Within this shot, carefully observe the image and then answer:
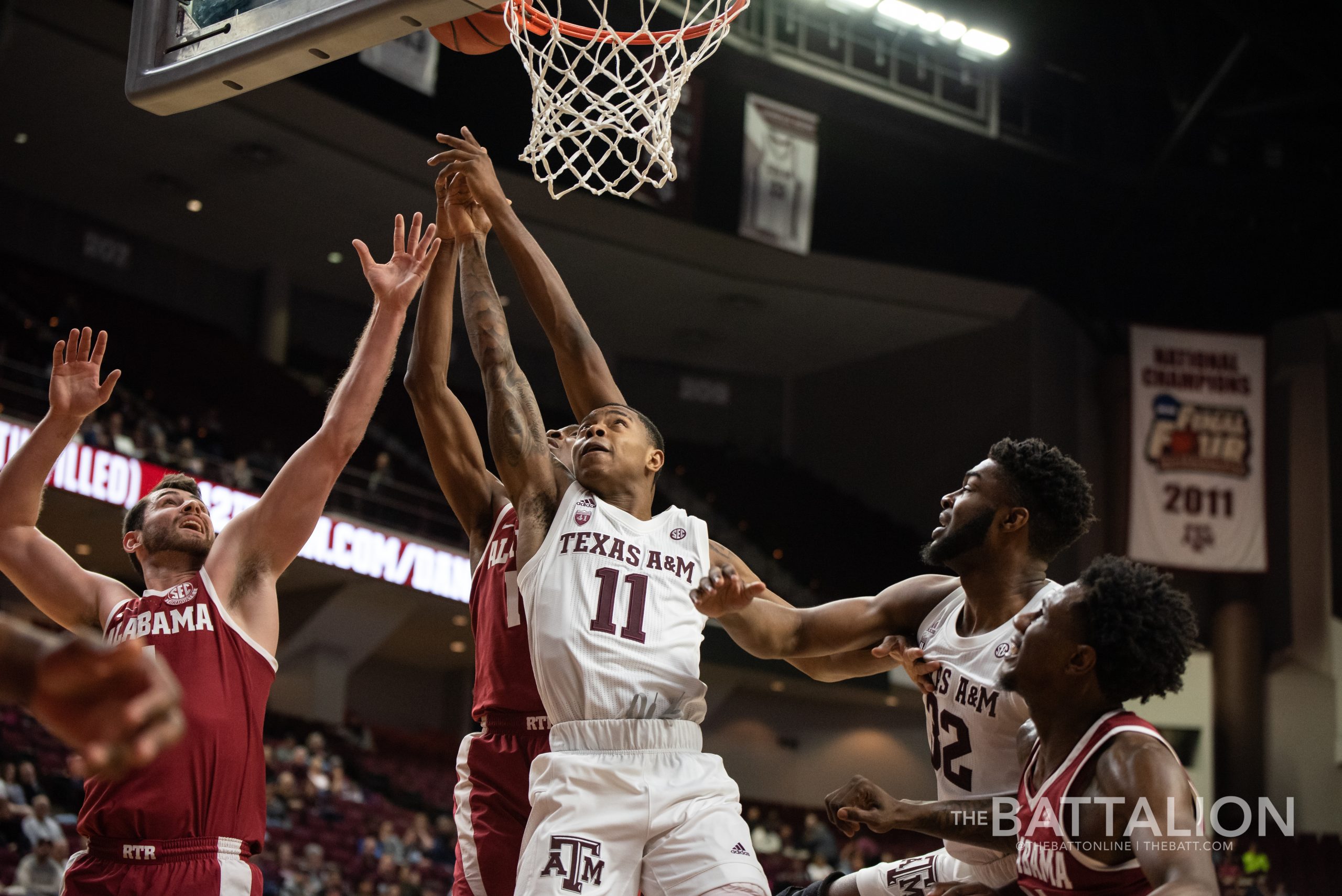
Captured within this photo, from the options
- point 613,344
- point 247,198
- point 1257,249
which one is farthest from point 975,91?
point 247,198

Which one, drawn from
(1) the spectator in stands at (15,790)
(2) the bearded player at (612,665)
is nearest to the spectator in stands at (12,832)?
(1) the spectator in stands at (15,790)

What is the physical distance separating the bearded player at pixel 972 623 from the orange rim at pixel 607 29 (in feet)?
6.57

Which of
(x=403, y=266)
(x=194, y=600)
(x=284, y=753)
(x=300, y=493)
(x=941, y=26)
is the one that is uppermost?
(x=941, y=26)

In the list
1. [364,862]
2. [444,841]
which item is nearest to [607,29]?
[364,862]

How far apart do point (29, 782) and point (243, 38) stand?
8.41 m

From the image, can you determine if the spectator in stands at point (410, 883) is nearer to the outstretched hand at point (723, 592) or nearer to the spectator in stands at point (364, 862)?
the spectator in stands at point (364, 862)

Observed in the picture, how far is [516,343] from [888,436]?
6682mm

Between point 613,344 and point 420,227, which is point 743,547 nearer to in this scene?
point 613,344

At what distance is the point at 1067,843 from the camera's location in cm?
298

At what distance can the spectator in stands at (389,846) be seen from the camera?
1241 centimetres

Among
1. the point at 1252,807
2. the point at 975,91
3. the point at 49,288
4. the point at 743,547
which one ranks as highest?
the point at 975,91

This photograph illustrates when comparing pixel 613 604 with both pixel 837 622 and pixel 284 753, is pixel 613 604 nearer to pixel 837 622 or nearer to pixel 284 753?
pixel 837 622

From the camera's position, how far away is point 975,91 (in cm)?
2000

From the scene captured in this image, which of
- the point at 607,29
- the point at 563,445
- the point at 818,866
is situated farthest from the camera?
the point at 818,866
